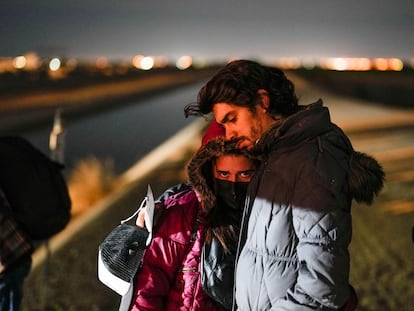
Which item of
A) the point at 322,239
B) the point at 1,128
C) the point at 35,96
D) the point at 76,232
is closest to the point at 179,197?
the point at 322,239

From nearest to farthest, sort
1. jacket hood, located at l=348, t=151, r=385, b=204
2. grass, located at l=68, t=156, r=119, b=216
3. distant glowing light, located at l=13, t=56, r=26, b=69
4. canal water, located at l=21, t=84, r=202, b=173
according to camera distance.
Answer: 1. jacket hood, located at l=348, t=151, r=385, b=204
2. grass, located at l=68, t=156, r=119, b=216
3. canal water, located at l=21, t=84, r=202, b=173
4. distant glowing light, located at l=13, t=56, r=26, b=69

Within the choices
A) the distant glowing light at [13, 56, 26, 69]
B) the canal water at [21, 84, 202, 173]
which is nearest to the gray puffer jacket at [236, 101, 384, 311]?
the canal water at [21, 84, 202, 173]

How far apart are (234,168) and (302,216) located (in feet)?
1.37

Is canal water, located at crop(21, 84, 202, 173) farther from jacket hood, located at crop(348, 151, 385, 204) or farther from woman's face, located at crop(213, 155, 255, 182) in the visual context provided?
jacket hood, located at crop(348, 151, 385, 204)

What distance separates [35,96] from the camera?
3181cm

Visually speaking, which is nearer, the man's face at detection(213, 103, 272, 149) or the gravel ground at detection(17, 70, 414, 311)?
the man's face at detection(213, 103, 272, 149)

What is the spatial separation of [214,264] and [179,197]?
35 centimetres

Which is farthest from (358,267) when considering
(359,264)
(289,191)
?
(289,191)

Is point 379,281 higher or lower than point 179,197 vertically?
lower

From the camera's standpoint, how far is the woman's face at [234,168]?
8.10 ft

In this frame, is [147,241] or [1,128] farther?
[1,128]

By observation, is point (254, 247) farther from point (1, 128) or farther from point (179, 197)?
point (1, 128)

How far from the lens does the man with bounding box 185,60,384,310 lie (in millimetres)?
2119

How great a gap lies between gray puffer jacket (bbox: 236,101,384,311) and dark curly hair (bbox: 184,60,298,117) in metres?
0.15
